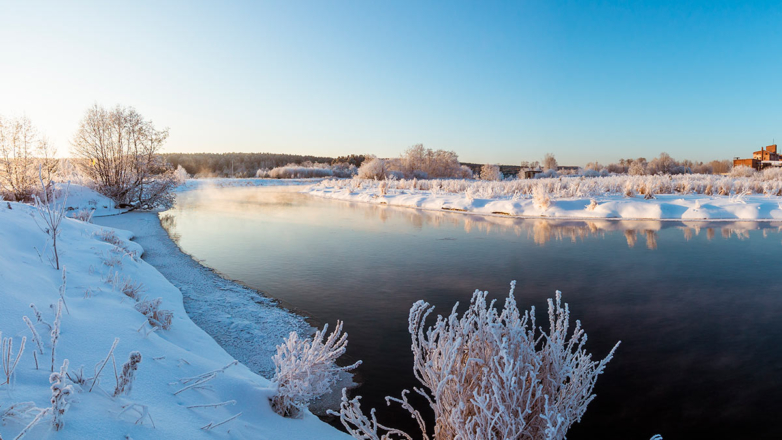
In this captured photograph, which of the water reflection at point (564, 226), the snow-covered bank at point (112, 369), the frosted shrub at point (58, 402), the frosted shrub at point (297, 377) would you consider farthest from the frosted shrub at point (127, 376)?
the water reflection at point (564, 226)

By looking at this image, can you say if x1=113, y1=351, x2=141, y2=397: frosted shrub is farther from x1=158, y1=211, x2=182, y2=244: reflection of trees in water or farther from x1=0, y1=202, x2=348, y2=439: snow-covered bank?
x1=158, y1=211, x2=182, y2=244: reflection of trees in water

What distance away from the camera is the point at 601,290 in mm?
5289

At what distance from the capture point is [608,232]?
9797 millimetres

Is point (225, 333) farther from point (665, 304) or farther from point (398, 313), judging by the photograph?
point (665, 304)

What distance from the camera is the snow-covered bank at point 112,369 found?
1.64 meters

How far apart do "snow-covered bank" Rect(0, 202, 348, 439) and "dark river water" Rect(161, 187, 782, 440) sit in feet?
3.07

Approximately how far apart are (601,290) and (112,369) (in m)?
5.31

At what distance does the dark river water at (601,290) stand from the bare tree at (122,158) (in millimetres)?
6368

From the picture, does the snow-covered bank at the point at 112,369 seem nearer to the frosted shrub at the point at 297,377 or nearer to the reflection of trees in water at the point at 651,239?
the frosted shrub at the point at 297,377

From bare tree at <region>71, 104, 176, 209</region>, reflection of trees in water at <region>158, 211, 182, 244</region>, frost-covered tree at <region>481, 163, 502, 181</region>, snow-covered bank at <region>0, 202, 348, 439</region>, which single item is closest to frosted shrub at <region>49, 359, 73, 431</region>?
snow-covered bank at <region>0, 202, 348, 439</region>

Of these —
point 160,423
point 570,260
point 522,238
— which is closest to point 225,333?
point 160,423

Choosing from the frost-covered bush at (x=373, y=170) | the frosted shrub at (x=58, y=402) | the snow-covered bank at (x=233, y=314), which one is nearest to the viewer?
the frosted shrub at (x=58, y=402)

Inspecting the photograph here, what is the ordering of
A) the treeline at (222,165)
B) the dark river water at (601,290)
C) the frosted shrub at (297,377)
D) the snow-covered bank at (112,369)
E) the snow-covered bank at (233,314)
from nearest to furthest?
the snow-covered bank at (112,369) < the frosted shrub at (297,377) < the dark river water at (601,290) < the snow-covered bank at (233,314) < the treeline at (222,165)

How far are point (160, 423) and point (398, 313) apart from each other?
299 cm
